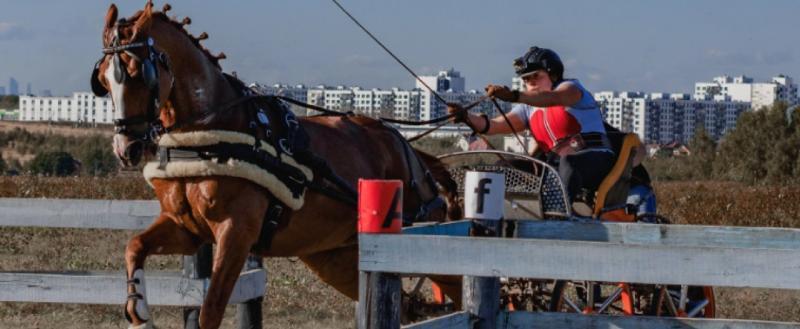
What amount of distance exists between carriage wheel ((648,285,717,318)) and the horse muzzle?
308 cm

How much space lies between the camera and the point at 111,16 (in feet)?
22.7

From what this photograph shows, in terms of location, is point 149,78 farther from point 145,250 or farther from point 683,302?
point 683,302

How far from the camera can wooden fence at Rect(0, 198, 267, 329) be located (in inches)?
325

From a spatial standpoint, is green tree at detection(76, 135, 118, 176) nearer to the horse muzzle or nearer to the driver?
the driver

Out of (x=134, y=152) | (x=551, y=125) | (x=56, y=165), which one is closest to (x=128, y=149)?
(x=134, y=152)

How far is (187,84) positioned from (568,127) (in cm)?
277

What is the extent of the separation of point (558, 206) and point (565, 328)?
281 cm

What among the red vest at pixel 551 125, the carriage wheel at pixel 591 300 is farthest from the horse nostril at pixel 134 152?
the red vest at pixel 551 125

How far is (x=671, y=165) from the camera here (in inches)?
1597

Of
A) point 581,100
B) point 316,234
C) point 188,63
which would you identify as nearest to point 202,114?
point 188,63

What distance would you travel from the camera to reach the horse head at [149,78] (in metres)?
6.57

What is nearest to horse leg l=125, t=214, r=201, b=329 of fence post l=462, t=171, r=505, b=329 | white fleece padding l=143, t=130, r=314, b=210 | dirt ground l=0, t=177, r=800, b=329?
white fleece padding l=143, t=130, r=314, b=210

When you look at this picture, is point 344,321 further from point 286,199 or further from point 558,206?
point 286,199

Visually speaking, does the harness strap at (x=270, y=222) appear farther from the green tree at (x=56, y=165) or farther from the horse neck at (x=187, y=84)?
the green tree at (x=56, y=165)
